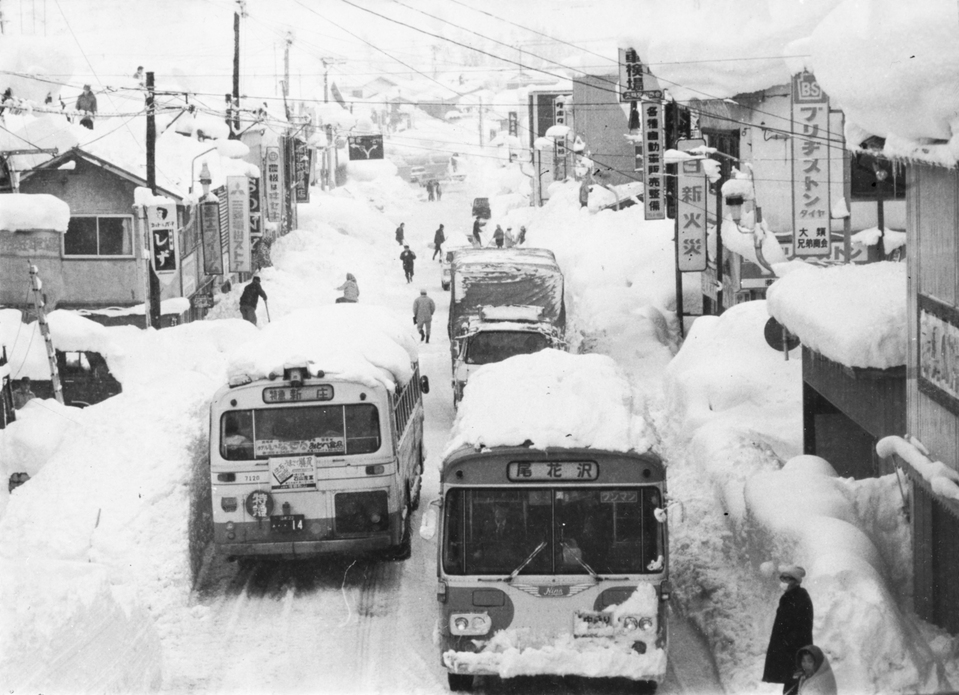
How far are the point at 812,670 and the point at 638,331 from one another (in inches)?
771

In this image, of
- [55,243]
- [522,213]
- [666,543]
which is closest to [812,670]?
[666,543]

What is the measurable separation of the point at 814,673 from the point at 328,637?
561cm

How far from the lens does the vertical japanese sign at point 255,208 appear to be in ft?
124

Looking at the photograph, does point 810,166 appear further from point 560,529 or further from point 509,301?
point 560,529

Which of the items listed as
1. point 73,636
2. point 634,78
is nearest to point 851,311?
point 73,636

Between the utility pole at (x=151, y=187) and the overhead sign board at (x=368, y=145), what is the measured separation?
50.5 metres

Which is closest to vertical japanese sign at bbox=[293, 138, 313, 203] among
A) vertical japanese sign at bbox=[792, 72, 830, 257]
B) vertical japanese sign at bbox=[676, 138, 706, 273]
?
vertical japanese sign at bbox=[676, 138, 706, 273]

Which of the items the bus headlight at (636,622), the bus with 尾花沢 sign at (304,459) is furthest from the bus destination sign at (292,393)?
the bus headlight at (636,622)

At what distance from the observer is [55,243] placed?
95.3 feet

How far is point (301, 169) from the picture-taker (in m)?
52.7

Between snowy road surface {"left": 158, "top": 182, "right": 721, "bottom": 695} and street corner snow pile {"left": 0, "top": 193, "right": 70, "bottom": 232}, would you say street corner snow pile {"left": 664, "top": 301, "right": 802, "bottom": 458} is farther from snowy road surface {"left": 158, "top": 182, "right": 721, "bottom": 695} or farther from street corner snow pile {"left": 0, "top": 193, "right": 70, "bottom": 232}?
street corner snow pile {"left": 0, "top": 193, "right": 70, "bottom": 232}

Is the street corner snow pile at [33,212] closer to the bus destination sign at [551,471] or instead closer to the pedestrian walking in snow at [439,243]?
the bus destination sign at [551,471]

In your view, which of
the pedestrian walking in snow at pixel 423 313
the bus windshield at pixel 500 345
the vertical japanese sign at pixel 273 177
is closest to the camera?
the bus windshield at pixel 500 345

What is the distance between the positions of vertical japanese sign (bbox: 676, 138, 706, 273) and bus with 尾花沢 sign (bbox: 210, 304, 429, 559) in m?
12.9
